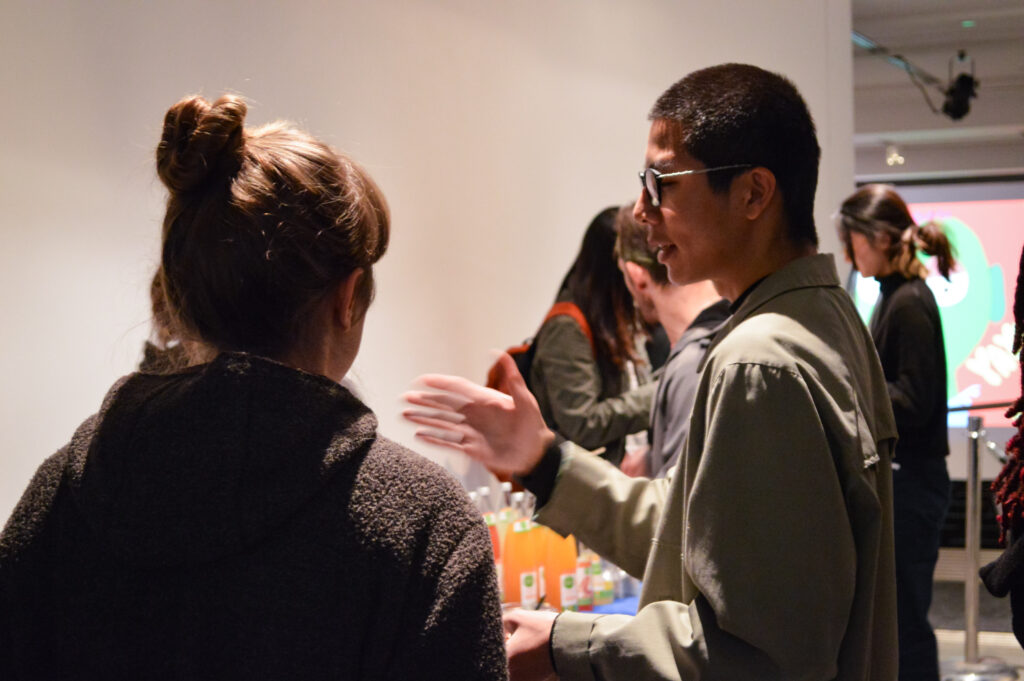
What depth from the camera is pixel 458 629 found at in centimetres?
86

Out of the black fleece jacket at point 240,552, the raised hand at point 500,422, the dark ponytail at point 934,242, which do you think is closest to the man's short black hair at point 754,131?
the raised hand at point 500,422

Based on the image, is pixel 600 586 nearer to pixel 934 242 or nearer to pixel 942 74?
pixel 934 242

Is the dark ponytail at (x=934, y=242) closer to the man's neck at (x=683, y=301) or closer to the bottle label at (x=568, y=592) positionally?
the man's neck at (x=683, y=301)

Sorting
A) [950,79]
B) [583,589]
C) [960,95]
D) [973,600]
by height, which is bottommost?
[973,600]

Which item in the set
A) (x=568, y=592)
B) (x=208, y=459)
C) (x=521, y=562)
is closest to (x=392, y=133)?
(x=521, y=562)

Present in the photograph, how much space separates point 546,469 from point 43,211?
3.52ft

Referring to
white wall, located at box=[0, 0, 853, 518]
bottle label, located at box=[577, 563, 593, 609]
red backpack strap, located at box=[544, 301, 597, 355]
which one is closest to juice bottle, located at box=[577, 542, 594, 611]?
bottle label, located at box=[577, 563, 593, 609]

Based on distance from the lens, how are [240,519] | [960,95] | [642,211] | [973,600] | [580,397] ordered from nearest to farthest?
1. [240,519]
2. [642,211]
3. [580,397]
4. [973,600]
5. [960,95]

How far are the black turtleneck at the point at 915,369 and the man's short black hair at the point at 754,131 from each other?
240cm

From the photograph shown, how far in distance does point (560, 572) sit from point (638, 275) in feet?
2.80

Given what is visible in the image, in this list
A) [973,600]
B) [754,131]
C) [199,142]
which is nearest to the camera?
[199,142]

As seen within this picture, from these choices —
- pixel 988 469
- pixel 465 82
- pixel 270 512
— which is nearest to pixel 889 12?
pixel 988 469

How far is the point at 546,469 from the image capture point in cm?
155

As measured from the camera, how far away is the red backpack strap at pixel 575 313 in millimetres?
3160
